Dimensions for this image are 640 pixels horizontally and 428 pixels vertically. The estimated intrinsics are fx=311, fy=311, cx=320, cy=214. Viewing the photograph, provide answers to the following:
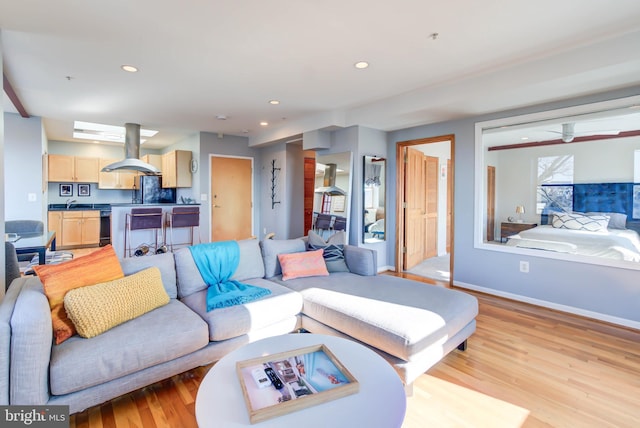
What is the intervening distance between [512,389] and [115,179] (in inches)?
328

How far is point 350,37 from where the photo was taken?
94.7 inches

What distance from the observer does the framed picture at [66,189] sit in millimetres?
7098

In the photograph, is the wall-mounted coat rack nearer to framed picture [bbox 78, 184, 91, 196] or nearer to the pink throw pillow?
the pink throw pillow

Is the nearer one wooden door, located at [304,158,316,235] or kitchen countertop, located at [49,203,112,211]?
wooden door, located at [304,158,316,235]

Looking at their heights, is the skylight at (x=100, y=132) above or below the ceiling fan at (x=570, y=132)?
above

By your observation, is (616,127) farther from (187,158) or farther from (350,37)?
(187,158)

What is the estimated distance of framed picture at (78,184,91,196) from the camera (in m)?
7.32

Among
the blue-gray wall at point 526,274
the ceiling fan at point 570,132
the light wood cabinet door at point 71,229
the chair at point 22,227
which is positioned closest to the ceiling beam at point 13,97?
the chair at point 22,227

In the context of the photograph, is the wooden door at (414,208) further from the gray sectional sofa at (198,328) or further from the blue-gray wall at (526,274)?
the gray sectional sofa at (198,328)

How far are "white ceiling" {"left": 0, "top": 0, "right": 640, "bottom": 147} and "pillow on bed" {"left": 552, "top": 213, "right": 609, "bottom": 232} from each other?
126cm

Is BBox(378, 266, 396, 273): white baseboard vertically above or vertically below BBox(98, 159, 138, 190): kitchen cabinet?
below

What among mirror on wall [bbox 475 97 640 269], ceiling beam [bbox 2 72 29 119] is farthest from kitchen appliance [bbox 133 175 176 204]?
mirror on wall [bbox 475 97 640 269]

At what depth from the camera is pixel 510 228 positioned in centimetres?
379

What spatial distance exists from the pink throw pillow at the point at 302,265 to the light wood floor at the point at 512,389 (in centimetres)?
111
